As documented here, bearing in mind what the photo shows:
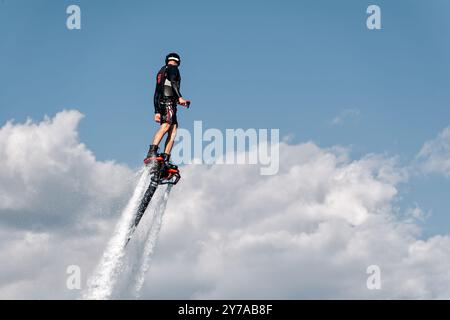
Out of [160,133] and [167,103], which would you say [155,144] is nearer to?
[160,133]

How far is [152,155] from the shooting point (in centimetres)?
3350

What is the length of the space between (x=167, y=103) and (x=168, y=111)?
0.45m

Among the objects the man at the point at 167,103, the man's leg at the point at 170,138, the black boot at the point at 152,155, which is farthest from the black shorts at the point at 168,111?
the black boot at the point at 152,155

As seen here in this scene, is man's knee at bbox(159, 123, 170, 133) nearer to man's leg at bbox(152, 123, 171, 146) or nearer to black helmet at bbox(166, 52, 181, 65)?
man's leg at bbox(152, 123, 171, 146)

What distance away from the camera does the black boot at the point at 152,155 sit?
3338cm

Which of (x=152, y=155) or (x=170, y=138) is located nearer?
(x=152, y=155)

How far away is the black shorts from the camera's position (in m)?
33.9

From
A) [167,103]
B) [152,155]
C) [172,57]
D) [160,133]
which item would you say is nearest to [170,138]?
[160,133]

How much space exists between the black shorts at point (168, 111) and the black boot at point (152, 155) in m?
1.41

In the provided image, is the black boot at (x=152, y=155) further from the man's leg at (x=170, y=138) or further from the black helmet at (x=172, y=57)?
the black helmet at (x=172, y=57)
